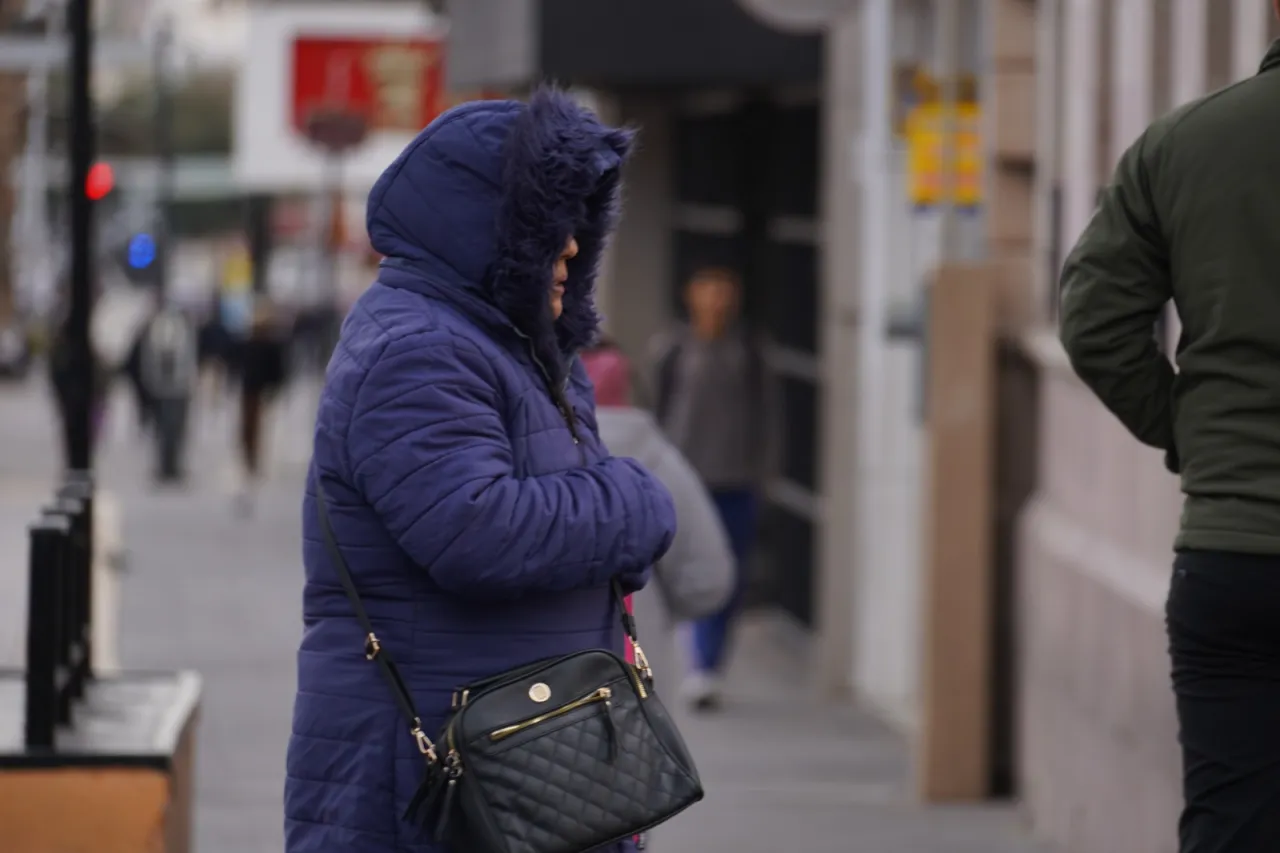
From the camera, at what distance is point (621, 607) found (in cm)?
371

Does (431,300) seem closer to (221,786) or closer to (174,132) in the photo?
(221,786)

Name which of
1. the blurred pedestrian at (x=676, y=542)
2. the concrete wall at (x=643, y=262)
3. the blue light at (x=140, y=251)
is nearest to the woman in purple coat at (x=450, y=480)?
the blurred pedestrian at (x=676, y=542)

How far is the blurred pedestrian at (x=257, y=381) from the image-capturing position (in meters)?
23.2

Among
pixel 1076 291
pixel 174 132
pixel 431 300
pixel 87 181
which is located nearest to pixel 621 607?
pixel 431 300

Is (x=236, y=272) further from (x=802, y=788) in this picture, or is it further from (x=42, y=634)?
(x=42, y=634)

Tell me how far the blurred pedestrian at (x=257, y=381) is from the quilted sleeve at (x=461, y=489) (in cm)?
1923

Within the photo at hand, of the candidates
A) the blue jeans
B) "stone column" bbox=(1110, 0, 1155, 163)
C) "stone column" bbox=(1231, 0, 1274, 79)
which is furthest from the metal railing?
the blue jeans

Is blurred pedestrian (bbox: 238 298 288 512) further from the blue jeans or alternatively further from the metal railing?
the metal railing

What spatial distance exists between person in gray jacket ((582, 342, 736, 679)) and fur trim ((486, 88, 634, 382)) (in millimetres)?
2077

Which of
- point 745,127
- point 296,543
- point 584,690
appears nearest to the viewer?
point 584,690

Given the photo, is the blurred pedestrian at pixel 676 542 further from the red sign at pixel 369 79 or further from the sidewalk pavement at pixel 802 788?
the red sign at pixel 369 79

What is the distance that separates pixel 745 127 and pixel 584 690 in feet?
36.0

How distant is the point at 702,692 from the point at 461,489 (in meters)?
7.62

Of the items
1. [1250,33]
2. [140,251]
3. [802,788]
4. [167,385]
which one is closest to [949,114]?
[802,788]
